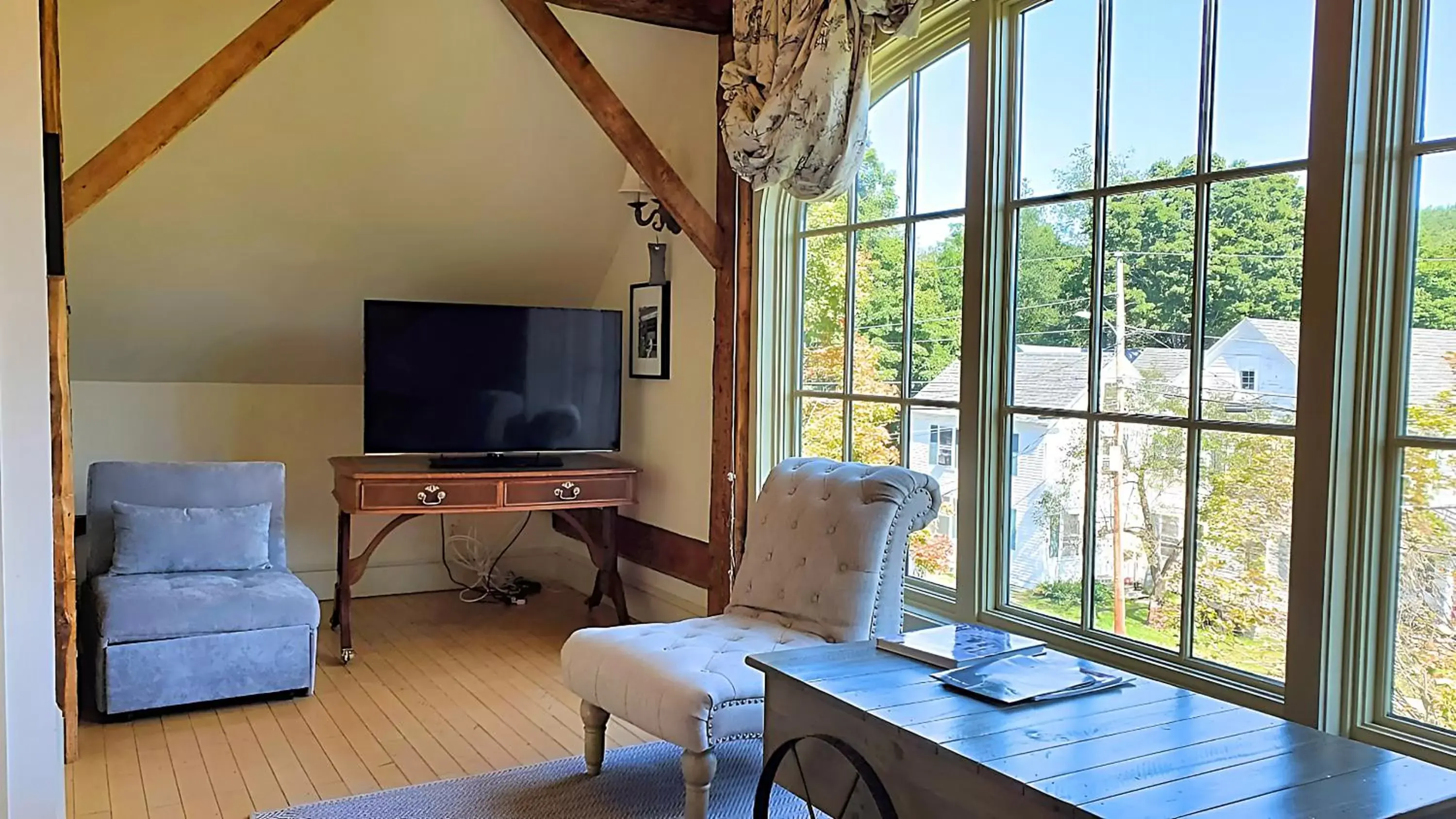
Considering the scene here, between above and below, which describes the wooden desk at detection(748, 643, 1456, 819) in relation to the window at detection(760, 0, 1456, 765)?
below

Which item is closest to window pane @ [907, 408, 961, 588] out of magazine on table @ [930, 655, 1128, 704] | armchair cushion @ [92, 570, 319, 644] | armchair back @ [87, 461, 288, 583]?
magazine on table @ [930, 655, 1128, 704]

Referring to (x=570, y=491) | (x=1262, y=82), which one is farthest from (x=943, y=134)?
(x=570, y=491)

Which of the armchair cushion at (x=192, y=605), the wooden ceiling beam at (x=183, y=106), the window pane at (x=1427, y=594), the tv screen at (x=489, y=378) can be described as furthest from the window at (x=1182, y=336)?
the armchair cushion at (x=192, y=605)

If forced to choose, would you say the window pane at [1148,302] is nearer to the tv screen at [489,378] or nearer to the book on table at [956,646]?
the book on table at [956,646]

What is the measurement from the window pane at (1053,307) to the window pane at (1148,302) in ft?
0.24

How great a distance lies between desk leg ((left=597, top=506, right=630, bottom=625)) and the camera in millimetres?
4758

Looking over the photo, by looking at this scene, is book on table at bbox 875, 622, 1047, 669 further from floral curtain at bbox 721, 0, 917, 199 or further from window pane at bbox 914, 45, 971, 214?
floral curtain at bbox 721, 0, 917, 199

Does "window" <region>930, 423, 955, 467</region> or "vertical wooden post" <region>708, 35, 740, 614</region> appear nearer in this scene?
"window" <region>930, 423, 955, 467</region>

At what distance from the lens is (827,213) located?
12.8 ft

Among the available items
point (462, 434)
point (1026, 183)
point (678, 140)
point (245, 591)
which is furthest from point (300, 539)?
point (1026, 183)

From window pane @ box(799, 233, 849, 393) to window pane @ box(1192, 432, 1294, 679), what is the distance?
1483 millimetres

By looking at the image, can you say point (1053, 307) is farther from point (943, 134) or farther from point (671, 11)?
point (671, 11)

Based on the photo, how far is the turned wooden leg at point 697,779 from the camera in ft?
8.57

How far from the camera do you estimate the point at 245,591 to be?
3.69 m
